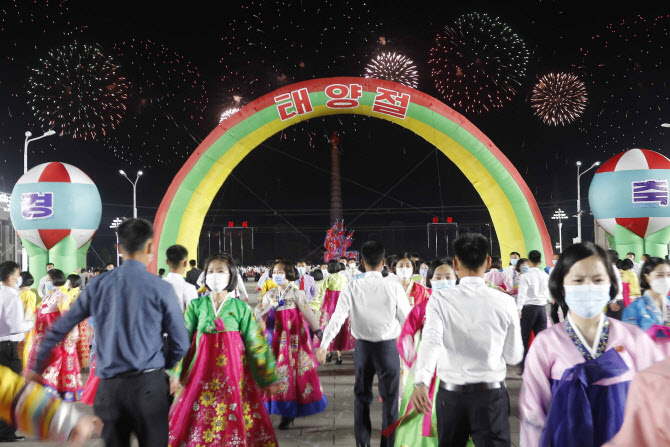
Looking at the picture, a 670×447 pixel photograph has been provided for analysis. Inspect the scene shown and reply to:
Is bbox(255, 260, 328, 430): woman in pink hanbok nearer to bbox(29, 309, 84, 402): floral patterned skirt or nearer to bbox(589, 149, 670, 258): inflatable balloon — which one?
bbox(29, 309, 84, 402): floral patterned skirt

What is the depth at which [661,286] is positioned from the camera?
4.29 metres

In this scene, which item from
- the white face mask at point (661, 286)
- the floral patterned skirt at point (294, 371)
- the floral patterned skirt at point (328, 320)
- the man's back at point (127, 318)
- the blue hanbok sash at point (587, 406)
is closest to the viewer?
the blue hanbok sash at point (587, 406)

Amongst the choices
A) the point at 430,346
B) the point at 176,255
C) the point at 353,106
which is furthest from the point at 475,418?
the point at 353,106

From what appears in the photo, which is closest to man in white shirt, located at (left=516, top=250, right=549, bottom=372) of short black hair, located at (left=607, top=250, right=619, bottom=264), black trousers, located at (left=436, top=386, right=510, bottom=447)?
short black hair, located at (left=607, top=250, right=619, bottom=264)

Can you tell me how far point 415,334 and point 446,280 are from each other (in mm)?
693

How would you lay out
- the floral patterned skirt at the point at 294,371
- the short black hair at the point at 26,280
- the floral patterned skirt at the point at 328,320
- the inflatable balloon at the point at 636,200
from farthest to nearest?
the inflatable balloon at the point at 636,200, the floral patterned skirt at the point at 328,320, the short black hair at the point at 26,280, the floral patterned skirt at the point at 294,371

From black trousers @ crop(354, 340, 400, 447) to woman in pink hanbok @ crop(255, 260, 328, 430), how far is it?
4.18 feet

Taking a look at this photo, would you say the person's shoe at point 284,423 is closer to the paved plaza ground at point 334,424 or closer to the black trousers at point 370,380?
the paved plaza ground at point 334,424

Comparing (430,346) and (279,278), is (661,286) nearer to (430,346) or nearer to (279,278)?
(430,346)

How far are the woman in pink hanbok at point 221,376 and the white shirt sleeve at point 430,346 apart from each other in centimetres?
162

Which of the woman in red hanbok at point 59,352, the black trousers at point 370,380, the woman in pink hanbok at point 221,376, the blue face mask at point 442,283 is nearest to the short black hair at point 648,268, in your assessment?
the blue face mask at point 442,283

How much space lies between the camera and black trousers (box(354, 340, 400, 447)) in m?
4.69

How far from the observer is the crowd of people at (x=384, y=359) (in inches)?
90.3

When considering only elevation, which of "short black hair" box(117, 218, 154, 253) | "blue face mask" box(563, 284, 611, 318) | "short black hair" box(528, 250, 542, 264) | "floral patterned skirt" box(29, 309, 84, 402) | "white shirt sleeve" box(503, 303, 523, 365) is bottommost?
"floral patterned skirt" box(29, 309, 84, 402)
